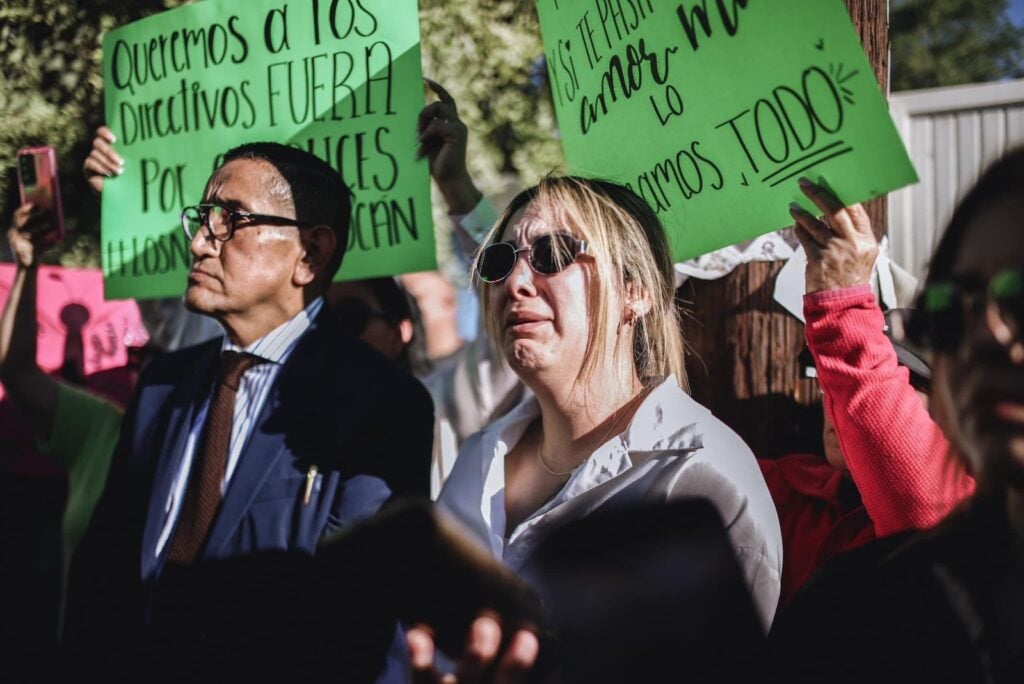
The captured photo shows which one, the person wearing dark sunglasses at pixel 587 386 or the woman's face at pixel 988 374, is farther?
the person wearing dark sunglasses at pixel 587 386

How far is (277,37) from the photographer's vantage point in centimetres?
250

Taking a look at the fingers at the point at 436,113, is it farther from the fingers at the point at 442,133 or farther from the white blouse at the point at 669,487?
the white blouse at the point at 669,487

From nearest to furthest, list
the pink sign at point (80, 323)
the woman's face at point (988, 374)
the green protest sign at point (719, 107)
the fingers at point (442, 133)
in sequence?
the woman's face at point (988, 374) < the green protest sign at point (719, 107) < the fingers at point (442, 133) < the pink sign at point (80, 323)

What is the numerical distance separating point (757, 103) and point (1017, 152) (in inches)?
25.0

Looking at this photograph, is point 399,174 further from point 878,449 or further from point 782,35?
point 878,449

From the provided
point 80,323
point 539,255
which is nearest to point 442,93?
point 539,255

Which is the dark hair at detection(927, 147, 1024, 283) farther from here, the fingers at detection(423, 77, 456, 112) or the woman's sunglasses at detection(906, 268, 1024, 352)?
the fingers at detection(423, 77, 456, 112)

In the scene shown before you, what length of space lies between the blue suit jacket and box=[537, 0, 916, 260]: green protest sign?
675 millimetres

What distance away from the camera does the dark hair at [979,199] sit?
1.02 m

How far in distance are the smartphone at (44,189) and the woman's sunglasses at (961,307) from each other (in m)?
2.47

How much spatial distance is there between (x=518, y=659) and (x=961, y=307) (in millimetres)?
645

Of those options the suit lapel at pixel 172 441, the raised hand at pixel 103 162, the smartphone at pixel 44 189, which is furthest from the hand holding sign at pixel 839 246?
the smartphone at pixel 44 189

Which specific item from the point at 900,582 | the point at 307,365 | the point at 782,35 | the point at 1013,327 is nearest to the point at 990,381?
the point at 1013,327

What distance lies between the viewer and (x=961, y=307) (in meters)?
1.00
